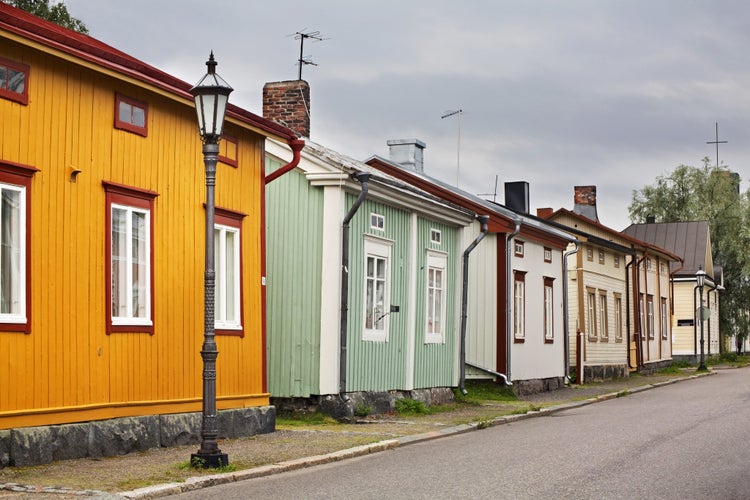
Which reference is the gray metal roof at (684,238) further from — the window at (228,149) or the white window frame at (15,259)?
the white window frame at (15,259)

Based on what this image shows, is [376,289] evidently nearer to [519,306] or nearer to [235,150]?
[235,150]

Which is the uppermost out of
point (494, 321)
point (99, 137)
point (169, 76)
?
point (169, 76)

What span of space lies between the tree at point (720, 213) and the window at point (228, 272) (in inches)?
1931

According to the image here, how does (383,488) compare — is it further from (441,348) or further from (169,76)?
(441,348)

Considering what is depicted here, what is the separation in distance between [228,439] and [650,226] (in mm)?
49642

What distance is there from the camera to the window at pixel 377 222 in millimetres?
20547

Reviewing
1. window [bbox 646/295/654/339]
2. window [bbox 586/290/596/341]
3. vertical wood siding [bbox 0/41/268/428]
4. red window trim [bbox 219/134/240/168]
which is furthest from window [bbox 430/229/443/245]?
window [bbox 646/295/654/339]

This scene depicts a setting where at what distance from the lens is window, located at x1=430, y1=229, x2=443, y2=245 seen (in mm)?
23306

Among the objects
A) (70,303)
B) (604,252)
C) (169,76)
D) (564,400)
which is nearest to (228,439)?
(70,303)

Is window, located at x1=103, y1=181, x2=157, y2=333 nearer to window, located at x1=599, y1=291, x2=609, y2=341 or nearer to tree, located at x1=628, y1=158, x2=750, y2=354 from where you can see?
window, located at x1=599, y1=291, x2=609, y2=341

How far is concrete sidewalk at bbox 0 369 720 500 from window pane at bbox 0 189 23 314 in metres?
1.76

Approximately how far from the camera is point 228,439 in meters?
15.8

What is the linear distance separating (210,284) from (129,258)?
7.81ft

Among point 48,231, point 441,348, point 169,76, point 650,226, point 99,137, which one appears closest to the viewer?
point 48,231
